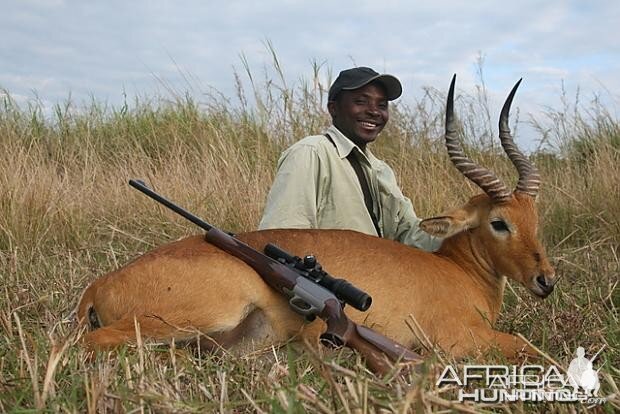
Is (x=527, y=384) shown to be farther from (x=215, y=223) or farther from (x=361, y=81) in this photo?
(x=215, y=223)

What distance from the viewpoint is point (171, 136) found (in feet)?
33.0

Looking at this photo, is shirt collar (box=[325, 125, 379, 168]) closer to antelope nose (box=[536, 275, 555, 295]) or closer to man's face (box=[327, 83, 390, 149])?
man's face (box=[327, 83, 390, 149])

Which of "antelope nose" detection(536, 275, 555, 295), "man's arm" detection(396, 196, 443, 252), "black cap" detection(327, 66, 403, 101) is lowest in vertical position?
"antelope nose" detection(536, 275, 555, 295)

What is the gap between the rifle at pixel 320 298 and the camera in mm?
3141

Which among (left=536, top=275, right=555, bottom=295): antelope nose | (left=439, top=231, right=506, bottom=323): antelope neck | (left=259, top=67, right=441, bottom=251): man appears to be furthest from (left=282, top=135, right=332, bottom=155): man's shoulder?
(left=536, top=275, right=555, bottom=295): antelope nose

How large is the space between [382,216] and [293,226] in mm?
1037

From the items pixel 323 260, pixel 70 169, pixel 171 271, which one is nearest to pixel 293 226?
pixel 323 260

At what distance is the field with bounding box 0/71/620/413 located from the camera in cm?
239

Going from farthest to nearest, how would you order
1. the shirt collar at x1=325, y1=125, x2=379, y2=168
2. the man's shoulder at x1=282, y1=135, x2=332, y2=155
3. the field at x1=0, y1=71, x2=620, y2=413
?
the shirt collar at x1=325, y1=125, x2=379, y2=168 → the man's shoulder at x1=282, y1=135, x2=332, y2=155 → the field at x1=0, y1=71, x2=620, y2=413

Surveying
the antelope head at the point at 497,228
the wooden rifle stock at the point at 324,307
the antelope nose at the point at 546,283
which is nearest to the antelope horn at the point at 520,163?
the antelope head at the point at 497,228

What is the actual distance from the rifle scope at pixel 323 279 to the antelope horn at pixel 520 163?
5.15ft

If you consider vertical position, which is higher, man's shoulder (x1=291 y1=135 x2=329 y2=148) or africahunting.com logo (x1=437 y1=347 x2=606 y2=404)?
man's shoulder (x1=291 y1=135 x2=329 y2=148)

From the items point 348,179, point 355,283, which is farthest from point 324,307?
point 348,179

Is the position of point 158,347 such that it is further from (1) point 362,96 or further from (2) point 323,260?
(1) point 362,96
